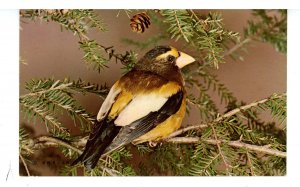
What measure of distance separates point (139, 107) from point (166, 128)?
5 centimetres

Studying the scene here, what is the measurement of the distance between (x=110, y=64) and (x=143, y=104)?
0.25 ft

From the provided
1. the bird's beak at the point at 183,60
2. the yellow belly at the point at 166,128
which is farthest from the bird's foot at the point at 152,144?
the bird's beak at the point at 183,60

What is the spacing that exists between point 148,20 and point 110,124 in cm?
16

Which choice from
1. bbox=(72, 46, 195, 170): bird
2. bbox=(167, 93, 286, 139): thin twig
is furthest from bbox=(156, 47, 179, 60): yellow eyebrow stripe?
bbox=(167, 93, 286, 139): thin twig

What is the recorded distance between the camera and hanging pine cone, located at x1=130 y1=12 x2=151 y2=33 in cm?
84

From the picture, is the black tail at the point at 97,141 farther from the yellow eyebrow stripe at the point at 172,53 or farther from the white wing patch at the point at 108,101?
the yellow eyebrow stripe at the point at 172,53

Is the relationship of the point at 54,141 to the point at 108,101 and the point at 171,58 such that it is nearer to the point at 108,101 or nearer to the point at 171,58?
the point at 108,101

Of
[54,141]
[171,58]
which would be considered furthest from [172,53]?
[54,141]

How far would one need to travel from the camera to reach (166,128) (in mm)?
855

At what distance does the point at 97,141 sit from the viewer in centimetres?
84
